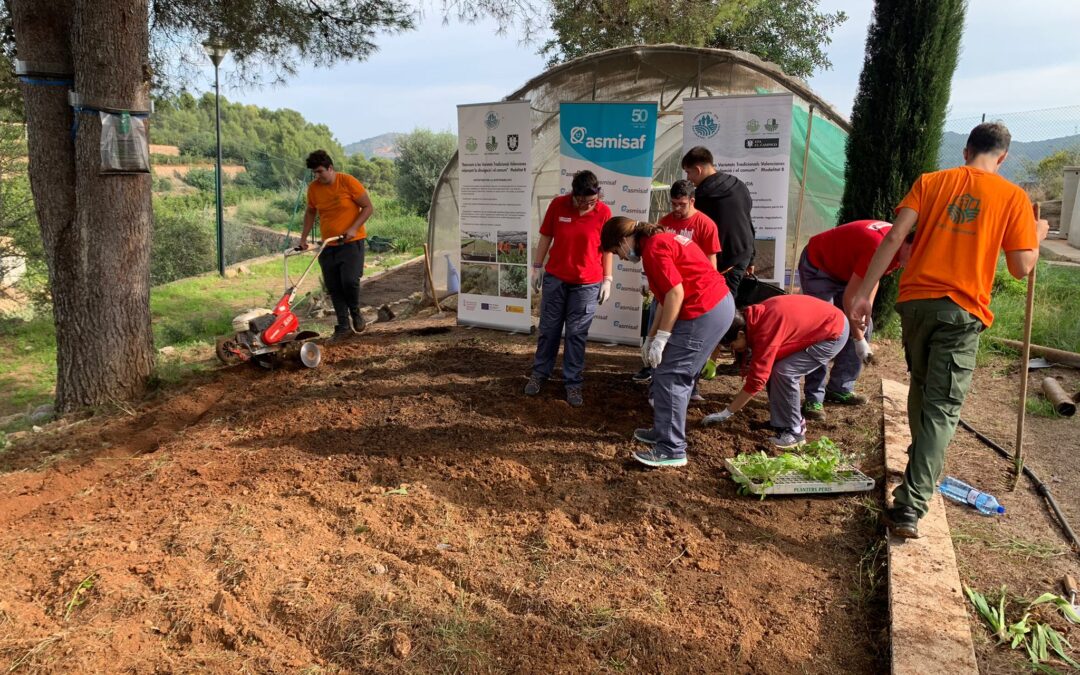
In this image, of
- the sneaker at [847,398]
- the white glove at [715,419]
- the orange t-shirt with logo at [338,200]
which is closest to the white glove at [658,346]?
Result: the white glove at [715,419]

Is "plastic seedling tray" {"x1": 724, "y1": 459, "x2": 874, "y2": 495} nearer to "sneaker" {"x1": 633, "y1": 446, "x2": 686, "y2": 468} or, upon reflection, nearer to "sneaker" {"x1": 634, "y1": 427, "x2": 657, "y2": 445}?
"sneaker" {"x1": 633, "y1": 446, "x2": 686, "y2": 468}

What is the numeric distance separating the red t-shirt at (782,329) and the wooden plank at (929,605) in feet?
3.13

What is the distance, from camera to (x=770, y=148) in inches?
245

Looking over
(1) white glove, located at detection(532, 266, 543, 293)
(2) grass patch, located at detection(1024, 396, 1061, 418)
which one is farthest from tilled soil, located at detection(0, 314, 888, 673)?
(2) grass patch, located at detection(1024, 396, 1061, 418)

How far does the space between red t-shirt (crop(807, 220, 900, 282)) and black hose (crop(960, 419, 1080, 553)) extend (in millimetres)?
1286

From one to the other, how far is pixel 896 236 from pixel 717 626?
1.96 metres

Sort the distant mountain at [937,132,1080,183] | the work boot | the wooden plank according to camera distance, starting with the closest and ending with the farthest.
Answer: the wooden plank < the work boot < the distant mountain at [937,132,1080,183]

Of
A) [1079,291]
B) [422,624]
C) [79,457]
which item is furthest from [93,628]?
[1079,291]

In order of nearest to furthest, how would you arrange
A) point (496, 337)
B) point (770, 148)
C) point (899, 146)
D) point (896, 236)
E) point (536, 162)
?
point (896, 236) → point (770, 148) → point (899, 146) → point (496, 337) → point (536, 162)

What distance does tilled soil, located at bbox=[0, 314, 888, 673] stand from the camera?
2.47 m

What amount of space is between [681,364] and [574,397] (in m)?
1.36

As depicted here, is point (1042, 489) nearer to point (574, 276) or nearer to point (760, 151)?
point (574, 276)

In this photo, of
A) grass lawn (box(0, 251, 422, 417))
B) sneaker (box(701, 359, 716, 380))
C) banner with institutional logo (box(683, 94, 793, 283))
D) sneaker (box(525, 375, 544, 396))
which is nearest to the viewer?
sneaker (box(525, 375, 544, 396))

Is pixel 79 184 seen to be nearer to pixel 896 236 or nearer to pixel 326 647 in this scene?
pixel 326 647
